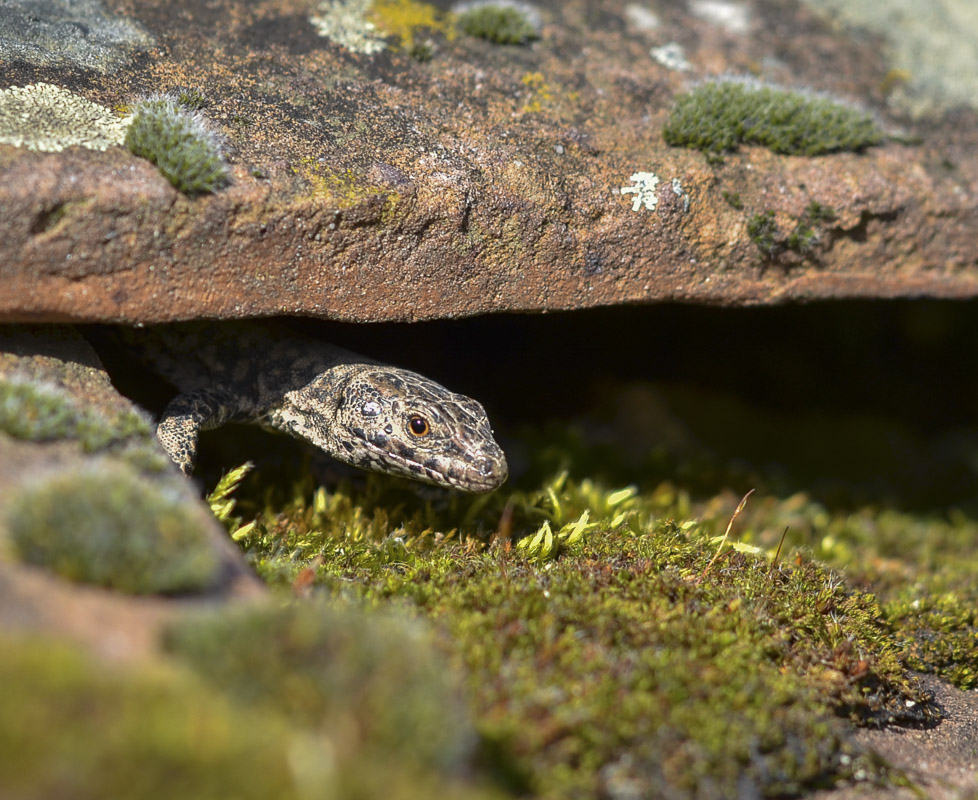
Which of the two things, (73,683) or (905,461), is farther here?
(905,461)

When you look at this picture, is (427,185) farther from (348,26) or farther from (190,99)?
(348,26)

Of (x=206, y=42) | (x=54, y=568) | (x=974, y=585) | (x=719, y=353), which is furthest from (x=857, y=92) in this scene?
(x=54, y=568)

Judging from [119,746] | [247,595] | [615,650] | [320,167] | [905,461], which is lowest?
[905,461]

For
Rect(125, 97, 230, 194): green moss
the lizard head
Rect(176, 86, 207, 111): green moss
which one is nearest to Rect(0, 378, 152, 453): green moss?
Rect(125, 97, 230, 194): green moss

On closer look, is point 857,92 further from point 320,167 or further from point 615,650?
point 615,650

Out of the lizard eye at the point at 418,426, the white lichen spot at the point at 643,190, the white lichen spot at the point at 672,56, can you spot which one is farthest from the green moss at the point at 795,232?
the lizard eye at the point at 418,426

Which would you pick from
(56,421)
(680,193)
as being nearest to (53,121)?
(56,421)
